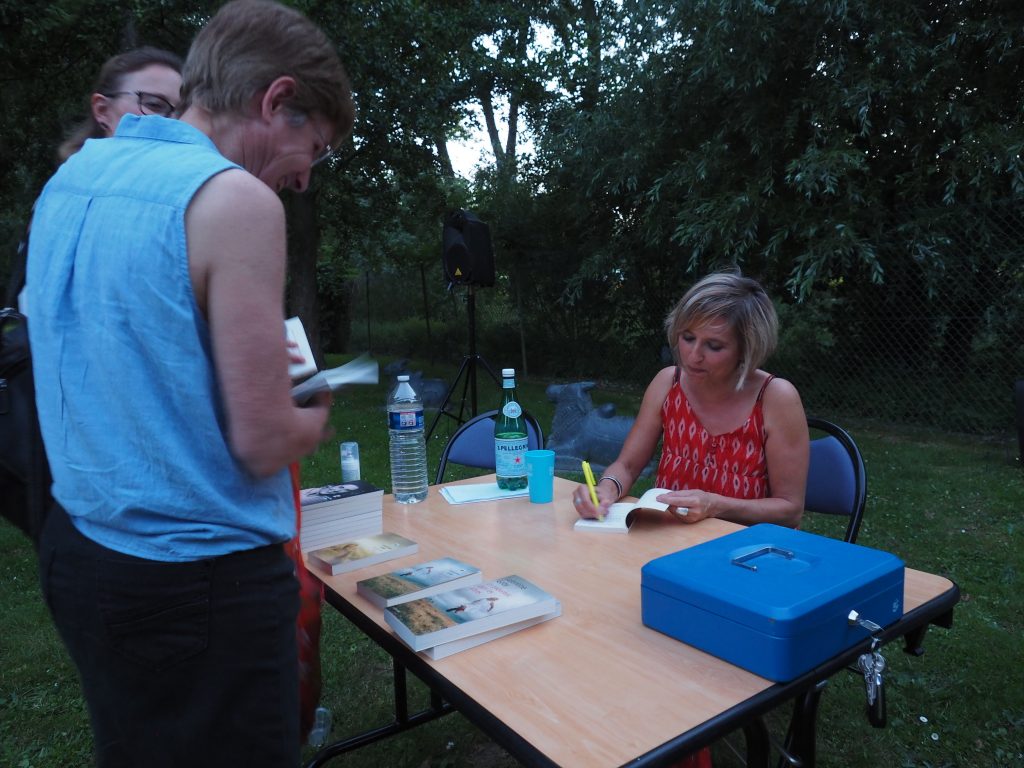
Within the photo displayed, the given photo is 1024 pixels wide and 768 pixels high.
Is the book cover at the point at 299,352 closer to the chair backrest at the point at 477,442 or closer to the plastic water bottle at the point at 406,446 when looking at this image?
the plastic water bottle at the point at 406,446

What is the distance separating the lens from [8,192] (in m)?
9.34

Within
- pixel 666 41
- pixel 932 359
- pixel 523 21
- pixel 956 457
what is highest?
pixel 523 21

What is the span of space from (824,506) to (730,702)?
1350mm

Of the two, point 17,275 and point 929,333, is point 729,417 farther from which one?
point 929,333

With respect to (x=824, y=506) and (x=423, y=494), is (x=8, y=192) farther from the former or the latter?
(x=824, y=506)

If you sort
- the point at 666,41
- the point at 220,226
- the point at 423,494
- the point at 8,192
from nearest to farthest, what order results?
the point at 220,226, the point at 423,494, the point at 666,41, the point at 8,192

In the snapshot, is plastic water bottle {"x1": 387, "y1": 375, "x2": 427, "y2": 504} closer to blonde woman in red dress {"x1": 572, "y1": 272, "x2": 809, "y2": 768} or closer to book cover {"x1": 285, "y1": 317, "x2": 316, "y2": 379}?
blonde woman in red dress {"x1": 572, "y1": 272, "x2": 809, "y2": 768}

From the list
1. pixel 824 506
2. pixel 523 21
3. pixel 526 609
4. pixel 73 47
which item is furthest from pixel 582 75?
pixel 526 609

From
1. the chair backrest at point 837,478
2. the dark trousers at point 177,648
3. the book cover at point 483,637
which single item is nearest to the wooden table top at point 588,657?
the book cover at point 483,637

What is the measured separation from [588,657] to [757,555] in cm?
34

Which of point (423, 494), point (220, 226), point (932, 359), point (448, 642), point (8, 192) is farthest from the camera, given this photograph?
point (8, 192)

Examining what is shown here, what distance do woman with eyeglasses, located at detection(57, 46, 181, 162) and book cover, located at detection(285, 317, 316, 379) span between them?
0.62 m

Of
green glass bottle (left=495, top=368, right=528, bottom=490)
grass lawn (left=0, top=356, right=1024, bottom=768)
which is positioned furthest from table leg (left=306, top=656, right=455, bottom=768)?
green glass bottle (left=495, top=368, right=528, bottom=490)

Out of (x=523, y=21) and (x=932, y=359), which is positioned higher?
(x=523, y=21)
